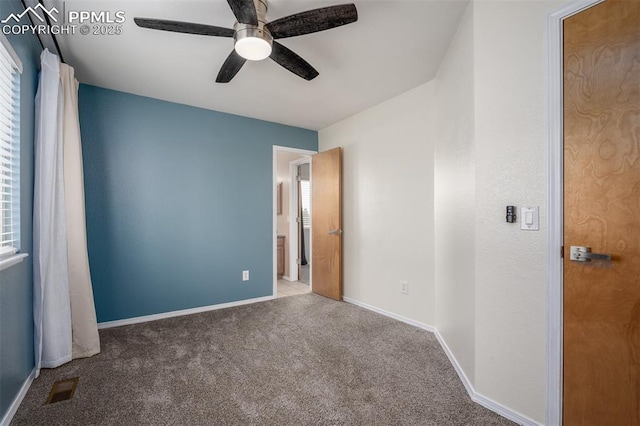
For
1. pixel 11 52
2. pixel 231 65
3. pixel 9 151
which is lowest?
pixel 9 151

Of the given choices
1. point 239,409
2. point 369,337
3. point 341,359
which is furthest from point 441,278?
point 239,409

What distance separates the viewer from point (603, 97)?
1323 mm

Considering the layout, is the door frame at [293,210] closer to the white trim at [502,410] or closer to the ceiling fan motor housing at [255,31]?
the ceiling fan motor housing at [255,31]

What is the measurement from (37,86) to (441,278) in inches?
144

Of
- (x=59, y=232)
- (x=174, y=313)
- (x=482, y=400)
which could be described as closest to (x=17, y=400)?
(x=59, y=232)

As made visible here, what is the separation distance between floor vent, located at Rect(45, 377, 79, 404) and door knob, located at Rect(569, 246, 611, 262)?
3.05 meters

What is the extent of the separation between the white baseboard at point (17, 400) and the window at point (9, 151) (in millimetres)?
861

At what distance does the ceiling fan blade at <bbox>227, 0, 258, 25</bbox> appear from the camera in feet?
4.72

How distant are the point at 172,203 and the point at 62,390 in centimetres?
190

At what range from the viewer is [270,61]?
239 centimetres

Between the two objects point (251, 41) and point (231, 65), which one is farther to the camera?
point (231, 65)

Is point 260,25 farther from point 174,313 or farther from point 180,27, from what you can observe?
point 174,313

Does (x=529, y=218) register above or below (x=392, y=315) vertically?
above

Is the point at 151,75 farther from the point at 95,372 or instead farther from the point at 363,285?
the point at 363,285
